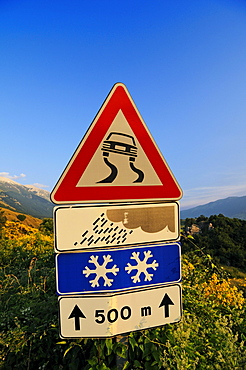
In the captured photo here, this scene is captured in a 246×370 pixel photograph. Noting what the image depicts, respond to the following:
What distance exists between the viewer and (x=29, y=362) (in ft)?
7.34

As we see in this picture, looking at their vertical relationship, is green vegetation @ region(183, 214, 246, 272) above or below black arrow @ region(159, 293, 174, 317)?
below

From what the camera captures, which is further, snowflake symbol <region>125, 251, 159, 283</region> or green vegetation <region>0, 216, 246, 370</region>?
green vegetation <region>0, 216, 246, 370</region>

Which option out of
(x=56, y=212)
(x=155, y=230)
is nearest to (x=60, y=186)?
(x=56, y=212)

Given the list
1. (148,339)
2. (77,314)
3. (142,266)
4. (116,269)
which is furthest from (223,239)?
(77,314)

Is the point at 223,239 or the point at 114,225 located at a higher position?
the point at 114,225

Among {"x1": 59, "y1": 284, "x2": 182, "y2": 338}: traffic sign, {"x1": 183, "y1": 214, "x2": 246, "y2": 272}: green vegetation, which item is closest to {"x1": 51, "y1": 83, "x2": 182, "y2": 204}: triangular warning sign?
{"x1": 59, "y1": 284, "x2": 182, "y2": 338}: traffic sign

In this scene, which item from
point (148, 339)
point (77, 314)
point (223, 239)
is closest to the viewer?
point (77, 314)

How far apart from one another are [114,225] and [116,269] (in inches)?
11.0

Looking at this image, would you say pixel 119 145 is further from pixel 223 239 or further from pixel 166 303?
pixel 223 239

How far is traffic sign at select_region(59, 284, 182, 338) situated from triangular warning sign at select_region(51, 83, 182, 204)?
62 centimetres

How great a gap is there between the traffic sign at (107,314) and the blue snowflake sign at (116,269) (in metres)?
0.05

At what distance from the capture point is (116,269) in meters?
1.64

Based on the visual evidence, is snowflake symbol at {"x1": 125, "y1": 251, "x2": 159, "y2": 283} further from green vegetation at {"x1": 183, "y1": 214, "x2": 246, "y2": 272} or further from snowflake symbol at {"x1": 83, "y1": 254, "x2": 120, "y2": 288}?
green vegetation at {"x1": 183, "y1": 214, "x2": 246, "y2": 272}

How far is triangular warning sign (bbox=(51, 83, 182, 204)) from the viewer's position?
166cm
